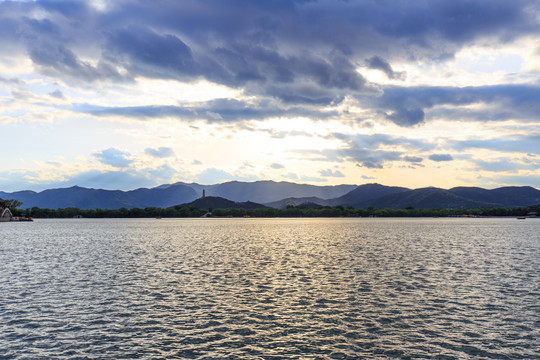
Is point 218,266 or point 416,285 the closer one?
point 416,285

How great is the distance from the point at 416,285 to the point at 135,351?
121 ft

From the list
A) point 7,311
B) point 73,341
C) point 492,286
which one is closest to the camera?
point 73,341

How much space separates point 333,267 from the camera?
68938 millimetres

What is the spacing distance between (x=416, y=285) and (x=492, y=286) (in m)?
9.21

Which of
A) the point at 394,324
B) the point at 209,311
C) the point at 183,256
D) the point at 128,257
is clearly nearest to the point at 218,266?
the point at 183,256

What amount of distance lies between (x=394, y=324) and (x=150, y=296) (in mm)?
26379

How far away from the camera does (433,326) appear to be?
109ft

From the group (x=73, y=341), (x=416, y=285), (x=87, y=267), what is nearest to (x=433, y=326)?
(x=416, y=285)

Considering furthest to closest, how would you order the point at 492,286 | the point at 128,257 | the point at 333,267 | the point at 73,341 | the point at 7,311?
the point at 128,257 < the point at 333,267 < the point at 492,286 < the point at 7,311 < the point at 73,341

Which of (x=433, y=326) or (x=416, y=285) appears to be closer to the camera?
(x=433, y=326)

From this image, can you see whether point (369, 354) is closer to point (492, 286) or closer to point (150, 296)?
A: point (150, 296)

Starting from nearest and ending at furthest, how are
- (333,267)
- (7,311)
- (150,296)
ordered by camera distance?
1. (7,311)
2. (150,296)
3. (333,267)

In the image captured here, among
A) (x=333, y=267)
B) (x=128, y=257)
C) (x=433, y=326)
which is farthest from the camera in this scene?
(x=128, y=257)

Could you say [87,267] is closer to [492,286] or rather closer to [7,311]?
[7,311]
